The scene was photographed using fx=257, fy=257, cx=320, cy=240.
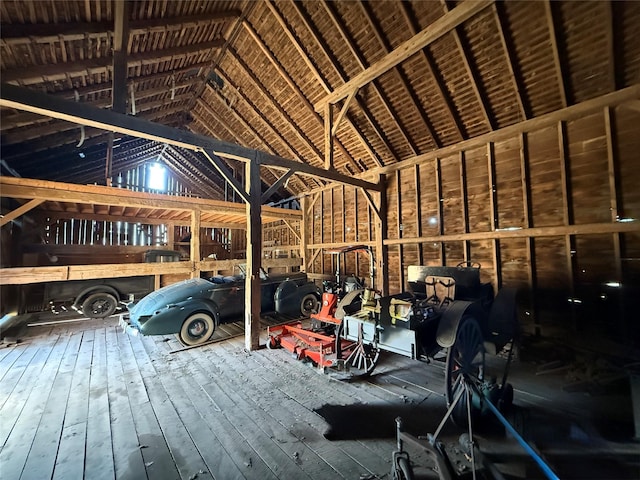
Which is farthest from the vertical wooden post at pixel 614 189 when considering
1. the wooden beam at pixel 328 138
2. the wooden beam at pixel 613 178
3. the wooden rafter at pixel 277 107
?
the wooden rafter at pixel 277 107

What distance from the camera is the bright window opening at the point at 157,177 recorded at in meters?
14.4

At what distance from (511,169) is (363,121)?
3661 millimetres

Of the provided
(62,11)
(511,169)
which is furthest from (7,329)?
(511,169)

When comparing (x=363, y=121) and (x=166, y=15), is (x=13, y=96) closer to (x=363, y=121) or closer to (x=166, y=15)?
(x=166, y=15)

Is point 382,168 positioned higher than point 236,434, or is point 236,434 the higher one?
point 382,168

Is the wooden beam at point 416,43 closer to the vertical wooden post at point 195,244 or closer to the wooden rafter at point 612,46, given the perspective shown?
the wooden rafter at point 612,46

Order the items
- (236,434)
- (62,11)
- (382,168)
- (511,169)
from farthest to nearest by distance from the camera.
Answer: (382,168) < (511,169) < (62,11) < (236,434)

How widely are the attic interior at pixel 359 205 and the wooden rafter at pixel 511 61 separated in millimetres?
44

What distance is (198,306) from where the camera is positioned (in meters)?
4.89

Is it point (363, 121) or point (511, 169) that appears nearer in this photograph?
point (511, 169)

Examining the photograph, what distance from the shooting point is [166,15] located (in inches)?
178

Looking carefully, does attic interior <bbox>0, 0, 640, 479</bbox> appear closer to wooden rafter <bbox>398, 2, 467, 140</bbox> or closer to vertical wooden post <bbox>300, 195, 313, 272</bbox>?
wooden rafter <bbox>398, 2, 467, 140</bbox>

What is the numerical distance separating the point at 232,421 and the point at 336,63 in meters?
6.67

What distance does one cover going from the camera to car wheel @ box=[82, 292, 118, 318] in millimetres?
7023
